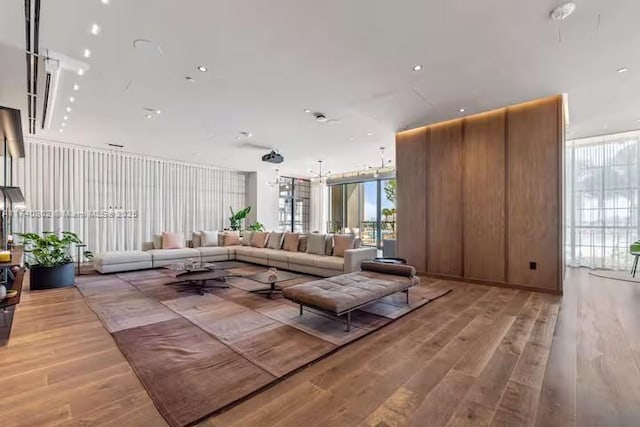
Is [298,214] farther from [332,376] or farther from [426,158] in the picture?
[332,376]

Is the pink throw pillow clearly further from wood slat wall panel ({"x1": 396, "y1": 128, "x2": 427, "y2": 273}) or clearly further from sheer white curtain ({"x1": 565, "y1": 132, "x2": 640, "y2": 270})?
sheer white curtain ({"x1": 565, "y1": 132, "x2": 640, "y2": 270})

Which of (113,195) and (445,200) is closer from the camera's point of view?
(445,200)

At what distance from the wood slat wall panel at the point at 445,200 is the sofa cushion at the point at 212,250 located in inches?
201

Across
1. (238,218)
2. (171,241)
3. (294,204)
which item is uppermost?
(294,204)

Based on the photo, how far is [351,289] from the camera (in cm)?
346

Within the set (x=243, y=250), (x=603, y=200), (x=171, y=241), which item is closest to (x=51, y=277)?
(x=171, y=241)

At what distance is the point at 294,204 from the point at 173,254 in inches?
263

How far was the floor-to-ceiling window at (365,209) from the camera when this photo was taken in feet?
34.8

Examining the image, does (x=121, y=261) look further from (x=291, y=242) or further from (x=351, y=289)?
(x=351, y=289)

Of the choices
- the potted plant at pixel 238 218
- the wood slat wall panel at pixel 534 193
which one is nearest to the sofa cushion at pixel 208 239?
the potted plant at pixel 238 218

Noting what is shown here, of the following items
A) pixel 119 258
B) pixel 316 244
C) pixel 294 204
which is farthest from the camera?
pixel 294 204

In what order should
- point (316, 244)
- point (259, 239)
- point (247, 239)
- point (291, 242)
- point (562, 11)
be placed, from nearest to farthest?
point (562, 11) → point (316, 244) → point (291, 242) → point (259, 239) → point (247, 239)

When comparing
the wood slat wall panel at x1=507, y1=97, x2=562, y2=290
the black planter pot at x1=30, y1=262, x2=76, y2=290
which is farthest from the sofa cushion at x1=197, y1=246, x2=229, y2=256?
the wood slat wall panel at x1=507, y1=97, x2=562, y2=290

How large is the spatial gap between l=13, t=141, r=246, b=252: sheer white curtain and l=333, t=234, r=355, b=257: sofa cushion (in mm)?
5823
